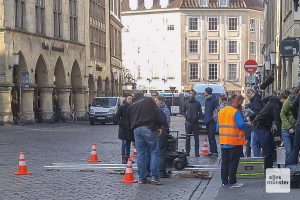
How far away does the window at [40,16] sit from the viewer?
49372 mm

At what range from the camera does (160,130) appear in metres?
13.7

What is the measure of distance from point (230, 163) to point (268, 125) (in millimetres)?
1903

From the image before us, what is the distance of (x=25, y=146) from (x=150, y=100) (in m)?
11.8

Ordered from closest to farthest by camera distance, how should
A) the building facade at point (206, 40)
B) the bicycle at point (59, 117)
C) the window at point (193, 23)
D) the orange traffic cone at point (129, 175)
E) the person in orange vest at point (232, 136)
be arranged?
the person in orange vest at point (232, 136)
the orange traffic cone at point (129, 175)
the bicycle at point (59, 117)
the building facade at point (206, 40)
the window at point (193, 23)

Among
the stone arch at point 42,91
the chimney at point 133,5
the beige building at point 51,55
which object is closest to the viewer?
the beige building at point 51,55

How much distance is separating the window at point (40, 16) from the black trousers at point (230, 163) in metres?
38.4

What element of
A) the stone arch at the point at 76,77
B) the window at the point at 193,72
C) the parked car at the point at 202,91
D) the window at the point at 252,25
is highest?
the window at the point at 252,25

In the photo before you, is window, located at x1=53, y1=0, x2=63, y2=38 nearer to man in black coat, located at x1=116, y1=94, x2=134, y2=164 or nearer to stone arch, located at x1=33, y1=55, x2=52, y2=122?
stone arch, located at x1=33, y1=55, x2=52, y2=122

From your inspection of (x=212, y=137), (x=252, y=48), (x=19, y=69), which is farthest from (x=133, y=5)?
(x=212, y=137)

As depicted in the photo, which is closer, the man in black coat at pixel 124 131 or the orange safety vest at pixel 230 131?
the orange safety vest at pixel 230 131

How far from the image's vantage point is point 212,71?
313 feet

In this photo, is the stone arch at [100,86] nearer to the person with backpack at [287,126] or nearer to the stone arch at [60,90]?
the stone arch at [60,90]

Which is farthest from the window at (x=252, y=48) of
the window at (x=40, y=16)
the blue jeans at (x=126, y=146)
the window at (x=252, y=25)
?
the blue jeans at (x=126, y=146)

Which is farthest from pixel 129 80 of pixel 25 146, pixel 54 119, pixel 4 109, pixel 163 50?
pixel 25 146
